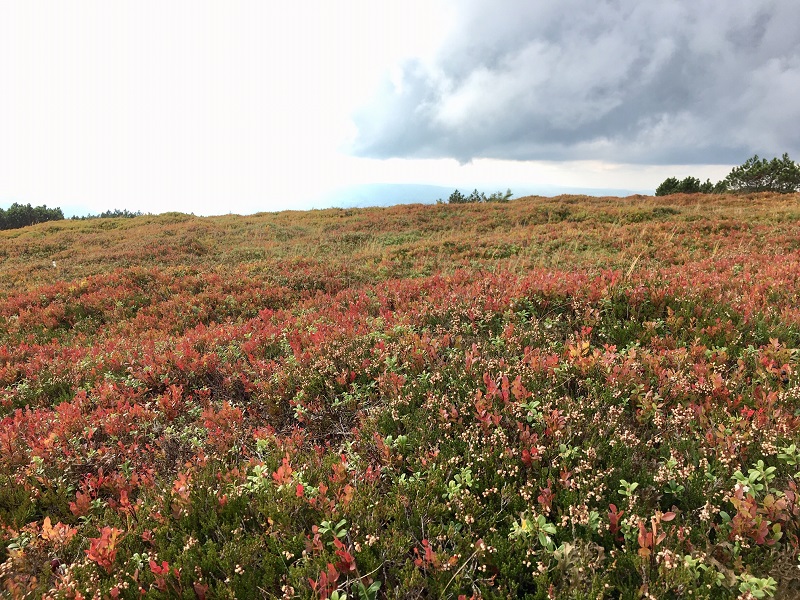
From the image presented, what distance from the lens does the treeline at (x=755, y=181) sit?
51.0m

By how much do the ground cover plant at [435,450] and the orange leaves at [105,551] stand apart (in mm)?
14

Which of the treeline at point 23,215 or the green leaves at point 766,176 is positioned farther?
the treeline at point 23,215

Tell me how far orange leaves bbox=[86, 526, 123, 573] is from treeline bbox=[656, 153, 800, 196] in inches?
2360

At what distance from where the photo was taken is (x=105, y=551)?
308 centimetres

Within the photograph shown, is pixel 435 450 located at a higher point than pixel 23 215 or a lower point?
lower

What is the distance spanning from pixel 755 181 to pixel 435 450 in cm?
7454

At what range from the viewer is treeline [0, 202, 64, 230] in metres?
69.4

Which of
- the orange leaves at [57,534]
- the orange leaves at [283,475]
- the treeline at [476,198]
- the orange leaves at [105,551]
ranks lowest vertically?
the orange leaves at [57,534]

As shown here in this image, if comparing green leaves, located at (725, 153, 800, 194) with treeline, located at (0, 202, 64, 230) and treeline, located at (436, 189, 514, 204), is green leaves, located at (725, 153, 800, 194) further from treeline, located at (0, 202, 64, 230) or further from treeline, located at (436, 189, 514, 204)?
treeline, located at (0, 202, 64, 230)

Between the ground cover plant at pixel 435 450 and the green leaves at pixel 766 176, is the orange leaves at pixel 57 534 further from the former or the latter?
the green leaves at pixel 766 176

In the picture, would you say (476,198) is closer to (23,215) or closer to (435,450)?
(435,450)

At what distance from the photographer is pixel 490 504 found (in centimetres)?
325

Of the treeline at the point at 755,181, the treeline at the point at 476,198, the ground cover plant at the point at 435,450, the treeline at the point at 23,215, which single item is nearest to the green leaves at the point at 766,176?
the treeline at the point at 755,181

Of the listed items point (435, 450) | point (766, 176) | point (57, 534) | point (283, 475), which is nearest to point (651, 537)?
point (435, 450)
